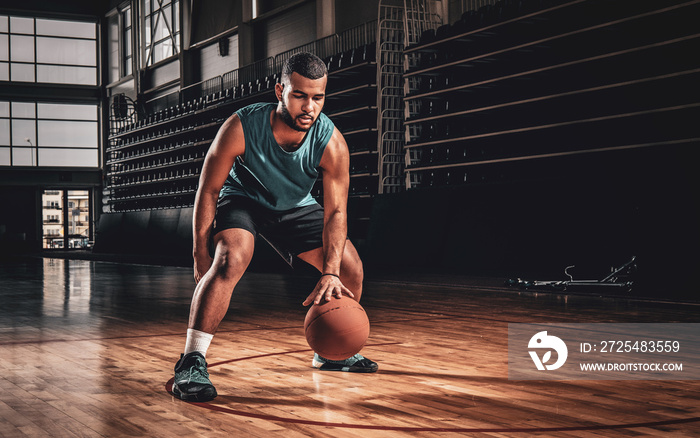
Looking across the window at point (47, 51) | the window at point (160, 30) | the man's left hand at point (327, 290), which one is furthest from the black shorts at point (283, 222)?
the window at point (47, 51)

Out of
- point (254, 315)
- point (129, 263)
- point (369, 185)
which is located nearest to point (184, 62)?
point (129, 263)

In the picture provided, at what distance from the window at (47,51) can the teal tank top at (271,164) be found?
2273 cm

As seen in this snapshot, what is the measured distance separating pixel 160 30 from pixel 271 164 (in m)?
19.3

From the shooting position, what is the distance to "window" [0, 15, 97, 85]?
2338cm

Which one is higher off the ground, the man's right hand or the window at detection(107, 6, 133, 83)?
the window at detection(107, 6, 133, 83)

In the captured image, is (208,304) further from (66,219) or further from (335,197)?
(66,219)

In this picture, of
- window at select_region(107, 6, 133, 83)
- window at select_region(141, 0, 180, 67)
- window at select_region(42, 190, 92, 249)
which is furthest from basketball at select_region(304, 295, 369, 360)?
window at select_region(42, 190, 92, 249)

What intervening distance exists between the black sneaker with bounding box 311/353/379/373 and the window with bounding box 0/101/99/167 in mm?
22283

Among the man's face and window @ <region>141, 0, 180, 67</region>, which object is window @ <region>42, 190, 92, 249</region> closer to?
window @ <region>141, 0, 180, 67</region>

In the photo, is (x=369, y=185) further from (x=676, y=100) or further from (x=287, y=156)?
(x=287, y=156)

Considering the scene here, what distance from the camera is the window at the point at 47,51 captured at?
23.4 meters

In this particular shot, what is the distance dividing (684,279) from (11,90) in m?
21.4

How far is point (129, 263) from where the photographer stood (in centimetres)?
1527

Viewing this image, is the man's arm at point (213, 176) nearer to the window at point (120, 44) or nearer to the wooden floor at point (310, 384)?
the wooden floor at point (310, 384)
